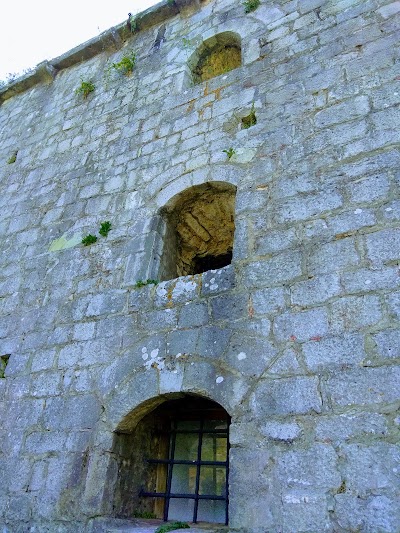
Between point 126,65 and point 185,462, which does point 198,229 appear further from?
point 126,65

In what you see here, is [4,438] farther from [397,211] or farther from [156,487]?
[397,211]

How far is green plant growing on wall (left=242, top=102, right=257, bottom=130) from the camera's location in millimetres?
4246

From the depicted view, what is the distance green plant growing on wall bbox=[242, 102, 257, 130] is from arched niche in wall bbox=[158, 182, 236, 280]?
72cm

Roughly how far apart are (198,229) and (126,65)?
3.05 meters

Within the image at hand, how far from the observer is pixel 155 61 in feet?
19.4

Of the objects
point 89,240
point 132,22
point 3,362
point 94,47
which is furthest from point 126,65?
point 3,362

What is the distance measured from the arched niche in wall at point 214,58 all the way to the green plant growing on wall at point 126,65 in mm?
979

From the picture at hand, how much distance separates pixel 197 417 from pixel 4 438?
164 centimetres

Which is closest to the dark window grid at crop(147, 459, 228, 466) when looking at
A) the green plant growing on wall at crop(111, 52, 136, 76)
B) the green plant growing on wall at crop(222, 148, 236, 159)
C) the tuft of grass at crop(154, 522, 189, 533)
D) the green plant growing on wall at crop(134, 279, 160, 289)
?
the tuft of grass at crop(154, 522, 189, 533)

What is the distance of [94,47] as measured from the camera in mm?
6793

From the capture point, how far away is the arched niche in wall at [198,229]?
418 centimetres

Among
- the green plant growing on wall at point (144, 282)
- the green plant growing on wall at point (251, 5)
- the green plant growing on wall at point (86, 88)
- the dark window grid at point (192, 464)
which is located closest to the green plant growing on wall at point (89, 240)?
the green plant growing on wall at point (144, 282)

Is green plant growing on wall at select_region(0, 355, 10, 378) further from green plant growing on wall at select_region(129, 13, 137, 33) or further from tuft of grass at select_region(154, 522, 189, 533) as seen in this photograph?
green plant growing on wall at select_region(129, 13, 137, 33)

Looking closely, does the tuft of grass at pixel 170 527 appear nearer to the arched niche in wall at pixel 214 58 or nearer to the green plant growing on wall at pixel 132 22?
the arched niche in wall at pixel 214 58
